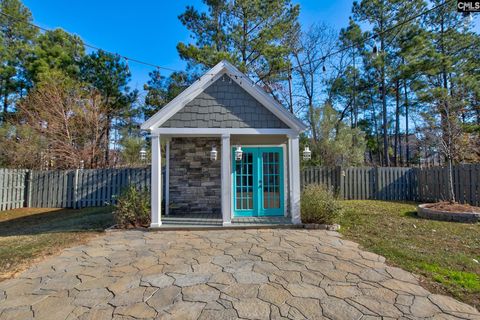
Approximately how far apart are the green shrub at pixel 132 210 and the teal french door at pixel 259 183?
2493 mm

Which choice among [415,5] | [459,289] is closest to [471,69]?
[415,5]

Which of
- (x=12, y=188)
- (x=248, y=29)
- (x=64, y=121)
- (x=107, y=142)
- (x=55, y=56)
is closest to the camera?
(x=12, y=188)

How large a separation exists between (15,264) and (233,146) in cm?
540

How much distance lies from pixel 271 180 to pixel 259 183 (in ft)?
1.24

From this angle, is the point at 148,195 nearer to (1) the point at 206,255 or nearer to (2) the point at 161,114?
(2) the point at 161,114

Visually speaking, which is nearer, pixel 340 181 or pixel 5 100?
pixel 340 181

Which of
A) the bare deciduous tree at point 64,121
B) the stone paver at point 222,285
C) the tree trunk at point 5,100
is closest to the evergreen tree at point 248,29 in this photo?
the bare deciduous tree at point 64,121

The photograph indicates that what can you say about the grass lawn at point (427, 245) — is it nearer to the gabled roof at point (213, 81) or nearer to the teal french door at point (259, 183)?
the teal french door at point (259, 183)

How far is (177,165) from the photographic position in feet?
26.4

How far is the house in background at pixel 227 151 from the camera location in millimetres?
6379

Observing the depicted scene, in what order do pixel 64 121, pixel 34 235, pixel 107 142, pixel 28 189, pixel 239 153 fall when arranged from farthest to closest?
1. pixel 107 142
2. pixel 64 121
3. pixel 28 189
4. pixel 239 153
5. pixel 34 235

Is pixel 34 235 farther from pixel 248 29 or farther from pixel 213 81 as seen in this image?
pixel 248 29

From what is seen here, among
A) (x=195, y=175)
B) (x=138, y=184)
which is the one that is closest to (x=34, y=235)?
(x=195, y=175)

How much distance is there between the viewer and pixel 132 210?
635 cm
